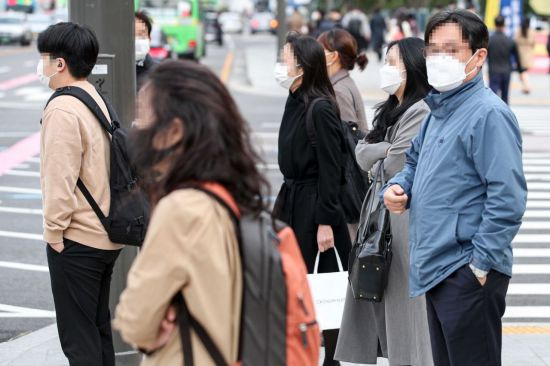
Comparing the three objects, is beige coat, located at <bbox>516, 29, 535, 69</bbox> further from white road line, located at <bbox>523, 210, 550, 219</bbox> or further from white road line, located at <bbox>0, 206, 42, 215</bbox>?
white road line, located at <bbox>0, 206, 42, 215</bbox>

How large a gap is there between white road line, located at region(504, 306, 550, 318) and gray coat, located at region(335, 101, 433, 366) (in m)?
2.78

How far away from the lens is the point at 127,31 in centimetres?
620

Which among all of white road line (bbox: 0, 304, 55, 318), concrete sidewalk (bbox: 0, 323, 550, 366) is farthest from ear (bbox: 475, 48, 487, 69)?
white road line (bbox: 0, 304, 55, 318)

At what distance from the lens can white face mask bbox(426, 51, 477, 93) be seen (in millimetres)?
4484

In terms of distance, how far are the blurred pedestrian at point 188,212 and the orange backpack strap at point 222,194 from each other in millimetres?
16

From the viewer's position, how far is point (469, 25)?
14.8 feet

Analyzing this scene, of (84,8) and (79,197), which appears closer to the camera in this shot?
(79,197)

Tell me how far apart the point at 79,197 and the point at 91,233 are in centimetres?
17

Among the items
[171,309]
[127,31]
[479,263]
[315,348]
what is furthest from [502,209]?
[127,31]

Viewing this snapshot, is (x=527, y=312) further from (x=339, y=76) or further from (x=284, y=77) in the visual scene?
(x=284, y=77)

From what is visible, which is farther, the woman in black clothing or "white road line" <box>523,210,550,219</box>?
"white road line" <box>523,210,550,219</box>

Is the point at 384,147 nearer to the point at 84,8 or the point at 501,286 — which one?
the point at 501,286

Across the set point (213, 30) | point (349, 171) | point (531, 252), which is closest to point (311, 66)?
point (349, 171)

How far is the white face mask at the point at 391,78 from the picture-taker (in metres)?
5.64
